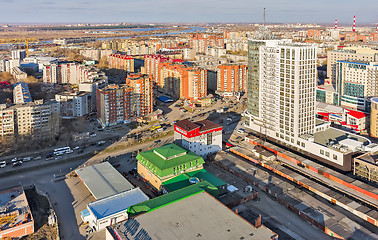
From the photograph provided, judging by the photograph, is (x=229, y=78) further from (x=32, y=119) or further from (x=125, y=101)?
(x=32, y=119)

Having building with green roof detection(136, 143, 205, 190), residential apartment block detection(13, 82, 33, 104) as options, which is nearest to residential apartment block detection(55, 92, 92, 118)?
residential apartment block detection(13, 82, 33, 104)

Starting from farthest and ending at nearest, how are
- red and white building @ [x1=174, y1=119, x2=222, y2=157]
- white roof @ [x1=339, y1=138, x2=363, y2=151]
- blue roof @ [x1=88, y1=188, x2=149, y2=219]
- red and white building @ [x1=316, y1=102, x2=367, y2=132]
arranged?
1. red and white building @ [x1=316, y1=102, x2=367, y2=132]
2. red and white building @ [x1=174, y1=119, x2=222, y2=157]
3. white roof @ [x1=339, y1=138, x2=363, y2=151]
4. blue roof @ [x1=88, y1=188, x2=149, y2=219]

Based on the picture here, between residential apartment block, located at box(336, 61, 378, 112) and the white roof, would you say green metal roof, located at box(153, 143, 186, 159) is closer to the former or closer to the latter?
the white roof

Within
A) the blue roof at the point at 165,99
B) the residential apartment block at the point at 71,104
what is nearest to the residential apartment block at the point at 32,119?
the residential apartment block at the point at 71,104

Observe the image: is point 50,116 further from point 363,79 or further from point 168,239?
point 363,79

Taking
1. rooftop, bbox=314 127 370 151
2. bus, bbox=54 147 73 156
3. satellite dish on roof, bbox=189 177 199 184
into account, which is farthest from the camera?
bus, bbox=54 147 73 156

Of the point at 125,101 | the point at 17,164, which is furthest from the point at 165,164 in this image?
the point at 125,101

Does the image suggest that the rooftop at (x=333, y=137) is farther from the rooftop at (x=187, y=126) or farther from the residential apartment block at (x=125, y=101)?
the residential apartment block at (x=125, y=101)
